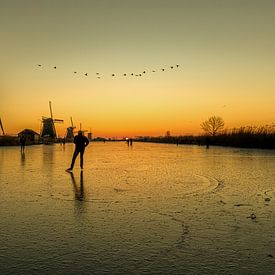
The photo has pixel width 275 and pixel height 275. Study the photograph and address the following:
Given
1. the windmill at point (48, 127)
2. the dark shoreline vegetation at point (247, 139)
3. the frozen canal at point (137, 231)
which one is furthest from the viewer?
the windmill at point (48, 127)

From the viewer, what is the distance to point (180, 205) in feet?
23.7

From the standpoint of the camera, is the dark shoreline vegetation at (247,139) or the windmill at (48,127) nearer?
the dark shoreline vegetation at (247,139)

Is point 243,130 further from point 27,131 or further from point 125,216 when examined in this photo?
point 27,131

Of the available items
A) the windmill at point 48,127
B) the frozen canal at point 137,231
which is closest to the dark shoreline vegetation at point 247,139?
the frozen canal at point 137,231

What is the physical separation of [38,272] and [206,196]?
5550mm

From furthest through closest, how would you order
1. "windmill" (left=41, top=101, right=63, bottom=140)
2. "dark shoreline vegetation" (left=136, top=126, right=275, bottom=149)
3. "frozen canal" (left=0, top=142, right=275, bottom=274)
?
"windmill" (left=41, top=101, right=63, bottom=140) < "dark shoreline vegetation" (left=136, top=126, right=275, bottom=149) < "frozen canal" (left=0, top=142, right=275, bottom=274)

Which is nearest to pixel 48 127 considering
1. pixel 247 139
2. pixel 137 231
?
pixel 247 139

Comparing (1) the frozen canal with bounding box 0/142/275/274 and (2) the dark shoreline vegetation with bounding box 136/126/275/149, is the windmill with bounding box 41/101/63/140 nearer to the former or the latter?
(2) the dark shoreline vegetation with bounding box 136/126/275/149

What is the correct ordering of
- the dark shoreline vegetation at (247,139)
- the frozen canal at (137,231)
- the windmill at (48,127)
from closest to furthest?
the frozen canal at (137,231) < the dark shoreline vegetation at (247,139) < the windmill at (48,127)

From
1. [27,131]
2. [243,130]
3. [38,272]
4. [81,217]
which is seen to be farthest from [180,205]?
[27,131]

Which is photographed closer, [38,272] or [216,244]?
[38,272]

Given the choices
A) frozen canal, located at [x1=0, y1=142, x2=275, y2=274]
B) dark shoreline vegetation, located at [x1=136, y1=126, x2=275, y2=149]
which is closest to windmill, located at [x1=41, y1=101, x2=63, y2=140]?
dark shoreline vegetation, located at [x1=136, y1=126, x2=275, y2=149]

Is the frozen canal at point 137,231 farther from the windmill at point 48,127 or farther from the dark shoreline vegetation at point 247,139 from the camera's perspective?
the windmill at point 48,127

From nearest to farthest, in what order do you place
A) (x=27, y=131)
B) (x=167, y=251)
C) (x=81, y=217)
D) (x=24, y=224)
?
(x=167, y=251)
(x=24, y=224)
(x=81, y=217)
(x=27, y=131)
